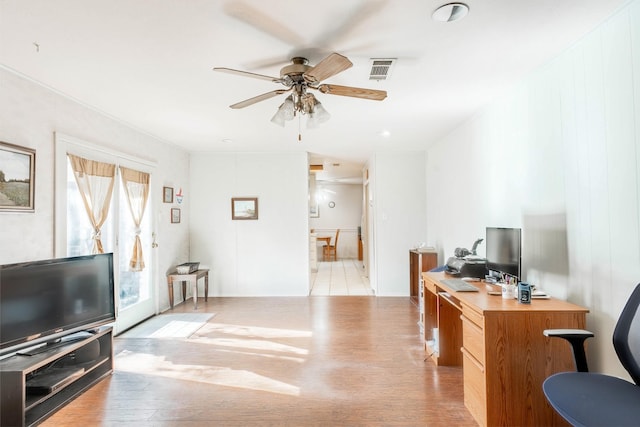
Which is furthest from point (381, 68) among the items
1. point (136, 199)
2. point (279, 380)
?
point (136, 199)

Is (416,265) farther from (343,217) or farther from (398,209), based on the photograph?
(343,217)

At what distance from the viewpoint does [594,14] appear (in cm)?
181

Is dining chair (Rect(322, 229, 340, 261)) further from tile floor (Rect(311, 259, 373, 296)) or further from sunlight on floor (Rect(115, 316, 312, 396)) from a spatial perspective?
sunlight on floor (Rect(115, 316, 312, 396))

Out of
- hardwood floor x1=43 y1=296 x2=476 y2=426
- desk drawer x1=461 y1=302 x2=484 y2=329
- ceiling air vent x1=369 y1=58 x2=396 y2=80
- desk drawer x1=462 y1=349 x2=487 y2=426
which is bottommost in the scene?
hardwood floor x1=43 y1=296 x2=476 y2=426

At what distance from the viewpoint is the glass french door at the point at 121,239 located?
313cm

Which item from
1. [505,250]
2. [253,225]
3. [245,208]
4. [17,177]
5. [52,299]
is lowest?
[52,299]

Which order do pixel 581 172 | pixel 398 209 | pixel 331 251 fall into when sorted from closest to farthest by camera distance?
1. pixel 581 172
2. pixel 398 209
3. pixel 331 251

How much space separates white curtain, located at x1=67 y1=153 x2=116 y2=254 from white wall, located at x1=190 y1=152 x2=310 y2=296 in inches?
79.4

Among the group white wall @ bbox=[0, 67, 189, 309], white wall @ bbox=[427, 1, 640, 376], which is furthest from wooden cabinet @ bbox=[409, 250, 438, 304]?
white wall @ bbox=[0, 67, 189, 309]

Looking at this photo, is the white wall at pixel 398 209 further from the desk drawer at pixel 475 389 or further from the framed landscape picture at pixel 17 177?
the framed landscape picture at pixel 17 177

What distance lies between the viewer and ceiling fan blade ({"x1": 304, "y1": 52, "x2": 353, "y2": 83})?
1855 mm

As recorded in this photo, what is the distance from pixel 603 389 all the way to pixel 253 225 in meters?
4.86

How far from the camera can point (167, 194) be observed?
15.9 ft

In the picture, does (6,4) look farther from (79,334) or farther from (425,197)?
(425,197)
